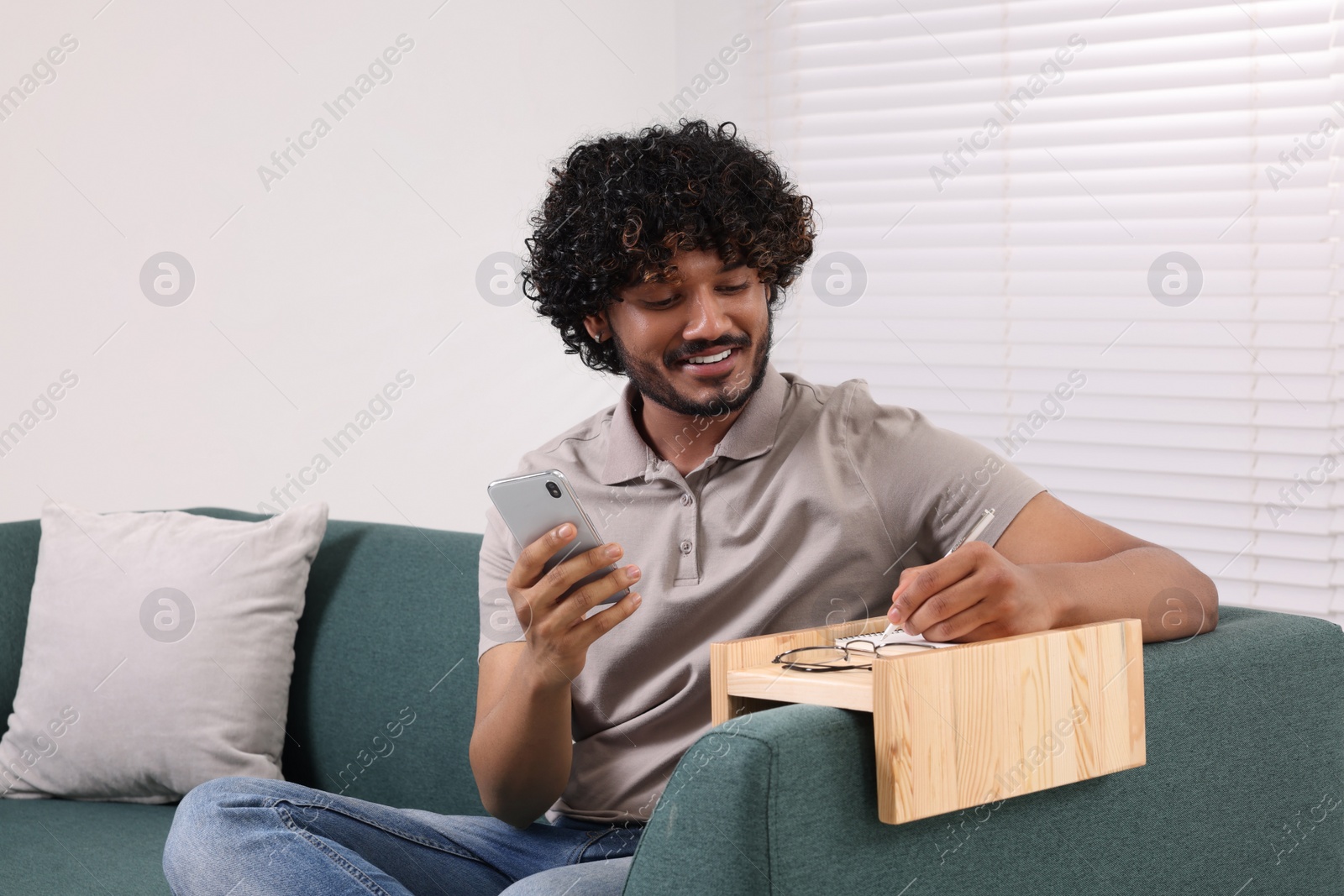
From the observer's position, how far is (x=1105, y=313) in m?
2.35

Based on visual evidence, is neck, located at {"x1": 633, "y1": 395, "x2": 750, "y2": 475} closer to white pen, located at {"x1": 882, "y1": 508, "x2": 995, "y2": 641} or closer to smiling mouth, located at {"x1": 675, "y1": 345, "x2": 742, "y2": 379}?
smiling mouth, located at {"x1": 675, "y1": 345, "x2": 742, "y2": 379}

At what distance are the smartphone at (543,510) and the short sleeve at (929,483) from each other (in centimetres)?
34

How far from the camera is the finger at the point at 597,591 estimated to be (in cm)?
127

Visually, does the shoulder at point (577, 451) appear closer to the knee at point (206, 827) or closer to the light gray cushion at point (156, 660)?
the knee at point (206, 827)

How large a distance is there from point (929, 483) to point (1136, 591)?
255 mm

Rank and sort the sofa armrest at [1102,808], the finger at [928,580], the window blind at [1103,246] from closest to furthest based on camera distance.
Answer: the sofa armrest at [1102,808], the finger at [928,580], the window blind at [1103,246]

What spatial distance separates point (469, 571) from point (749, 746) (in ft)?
3.32

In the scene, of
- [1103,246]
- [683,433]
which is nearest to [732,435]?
[683,433]

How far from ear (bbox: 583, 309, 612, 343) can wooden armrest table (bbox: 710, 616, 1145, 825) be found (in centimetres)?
56

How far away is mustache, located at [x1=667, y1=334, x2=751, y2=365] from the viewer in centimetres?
144

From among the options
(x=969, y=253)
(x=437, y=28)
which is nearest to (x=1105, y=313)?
(x=969, y=253)

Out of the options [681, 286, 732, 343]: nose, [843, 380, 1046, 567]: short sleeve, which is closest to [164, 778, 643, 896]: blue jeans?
[843, 380, 1046, 567]: short sleeve

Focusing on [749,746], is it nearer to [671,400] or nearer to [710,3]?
[671,400]

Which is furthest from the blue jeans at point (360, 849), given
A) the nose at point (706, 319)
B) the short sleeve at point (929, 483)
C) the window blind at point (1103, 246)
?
the window blind at point (1103, 246)
